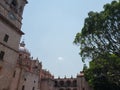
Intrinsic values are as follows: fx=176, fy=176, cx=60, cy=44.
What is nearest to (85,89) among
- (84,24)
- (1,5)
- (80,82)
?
(80,82)

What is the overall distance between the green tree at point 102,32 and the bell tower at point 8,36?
8.45 m

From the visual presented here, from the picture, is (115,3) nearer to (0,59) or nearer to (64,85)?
(0,59)

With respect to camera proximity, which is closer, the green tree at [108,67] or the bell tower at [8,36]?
the green tree at [108,67]

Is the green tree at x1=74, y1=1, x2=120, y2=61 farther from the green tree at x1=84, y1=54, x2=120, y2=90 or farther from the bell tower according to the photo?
the bell tower

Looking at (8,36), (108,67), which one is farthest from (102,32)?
(8,36)

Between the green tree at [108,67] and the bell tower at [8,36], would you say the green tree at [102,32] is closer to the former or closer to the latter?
the green tree at [108,67]

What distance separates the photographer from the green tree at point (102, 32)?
18453 millimetres

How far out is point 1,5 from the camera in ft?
67.2

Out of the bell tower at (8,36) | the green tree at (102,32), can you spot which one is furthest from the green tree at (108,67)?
the bell tower at (8,36)

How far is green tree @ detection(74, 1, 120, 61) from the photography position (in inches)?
727

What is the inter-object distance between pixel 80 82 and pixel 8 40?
3500cm

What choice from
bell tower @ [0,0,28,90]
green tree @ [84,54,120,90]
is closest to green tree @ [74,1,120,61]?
green tree @ [84,54,120,90]

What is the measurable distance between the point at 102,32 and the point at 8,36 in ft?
36.5

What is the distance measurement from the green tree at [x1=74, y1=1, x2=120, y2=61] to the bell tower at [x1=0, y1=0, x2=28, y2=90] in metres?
8.45
